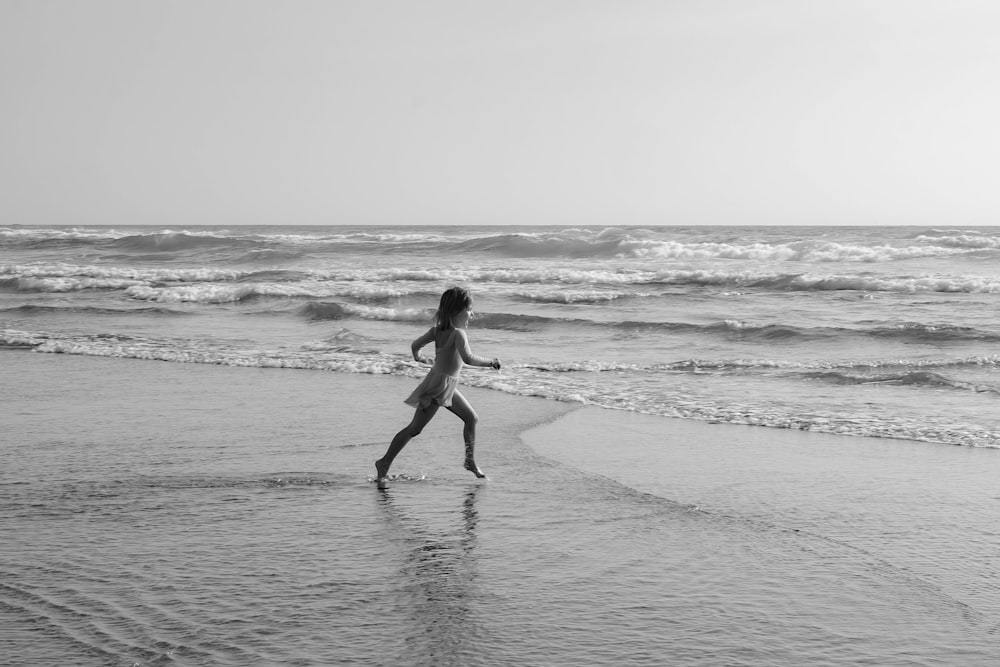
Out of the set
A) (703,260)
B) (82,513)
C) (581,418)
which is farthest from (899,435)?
(703,260)

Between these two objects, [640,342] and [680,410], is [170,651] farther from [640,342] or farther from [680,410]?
[640,342]

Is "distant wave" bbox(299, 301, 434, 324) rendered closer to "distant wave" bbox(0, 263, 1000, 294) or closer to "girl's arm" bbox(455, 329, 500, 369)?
"distant wave" bbox(0, 263, 1000, 294)

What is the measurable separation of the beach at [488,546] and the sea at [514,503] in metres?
0.02

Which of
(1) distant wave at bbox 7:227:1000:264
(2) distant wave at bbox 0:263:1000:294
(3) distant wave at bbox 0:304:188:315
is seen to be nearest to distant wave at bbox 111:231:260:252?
(1) distant wave at bbox 7:227:1000:264

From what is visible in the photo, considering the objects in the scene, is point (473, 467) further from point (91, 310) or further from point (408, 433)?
point (91, 310)

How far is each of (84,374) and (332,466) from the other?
5833 millimetres

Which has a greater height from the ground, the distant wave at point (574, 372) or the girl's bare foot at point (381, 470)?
the girl's bare foot at point (381, 470)

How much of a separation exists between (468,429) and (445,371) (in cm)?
44

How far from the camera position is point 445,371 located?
6.74 meters

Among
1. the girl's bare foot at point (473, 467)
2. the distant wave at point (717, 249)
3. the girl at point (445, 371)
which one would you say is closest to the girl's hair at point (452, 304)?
the girl at point (445, 371)

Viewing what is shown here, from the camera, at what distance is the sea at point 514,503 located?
4012 millimetres

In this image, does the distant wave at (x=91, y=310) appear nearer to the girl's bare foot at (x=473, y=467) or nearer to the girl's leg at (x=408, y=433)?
the girl's leg at (x=408, y=433)

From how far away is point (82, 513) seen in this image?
565 cm

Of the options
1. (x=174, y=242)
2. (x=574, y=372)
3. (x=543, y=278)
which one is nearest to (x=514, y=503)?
(x=574, y=372)
